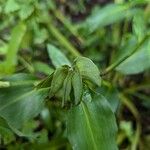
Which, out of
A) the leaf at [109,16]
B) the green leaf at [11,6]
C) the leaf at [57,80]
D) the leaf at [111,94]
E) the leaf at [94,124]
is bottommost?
the leaf at [94,124]

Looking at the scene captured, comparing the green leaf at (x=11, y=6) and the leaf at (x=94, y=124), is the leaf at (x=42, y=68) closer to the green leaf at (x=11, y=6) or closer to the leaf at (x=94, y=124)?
the green leaf at (x=11, y=6)

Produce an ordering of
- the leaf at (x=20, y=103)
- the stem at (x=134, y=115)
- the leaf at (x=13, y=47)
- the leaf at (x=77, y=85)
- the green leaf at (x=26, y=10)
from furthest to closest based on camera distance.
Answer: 1. the stem at (x=134, y=115)
2. the leaf at (x=13, y=47)
3. the green leaf at (x=26, y=10)
4. the leaf at (x=20, y=103)
5. the leaf at (x=77, y=85)

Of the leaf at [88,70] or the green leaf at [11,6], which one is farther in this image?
the green leaf at [11,6]

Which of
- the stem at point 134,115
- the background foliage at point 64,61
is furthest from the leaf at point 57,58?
the stem at point 134,115

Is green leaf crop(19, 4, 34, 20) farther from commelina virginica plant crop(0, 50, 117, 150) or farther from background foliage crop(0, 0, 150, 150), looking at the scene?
commelina virginica plant crop(0, 50, 117, 150)

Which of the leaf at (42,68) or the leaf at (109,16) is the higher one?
the leaf at (109,16)

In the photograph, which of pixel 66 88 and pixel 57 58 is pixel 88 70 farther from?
pixel 57 58

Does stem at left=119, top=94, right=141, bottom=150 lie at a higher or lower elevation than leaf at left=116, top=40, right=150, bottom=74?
lower

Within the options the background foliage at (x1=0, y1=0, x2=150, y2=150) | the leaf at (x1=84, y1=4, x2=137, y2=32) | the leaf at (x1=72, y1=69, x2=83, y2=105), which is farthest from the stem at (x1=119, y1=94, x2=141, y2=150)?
the leaf at (x1=72, y1=69, x2=83, y2=105)
